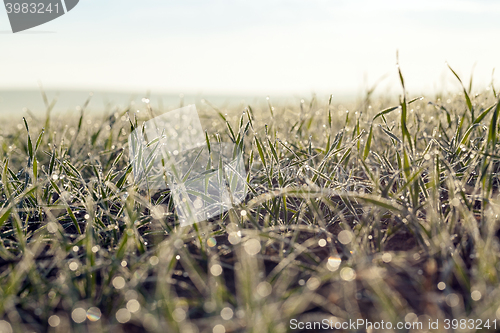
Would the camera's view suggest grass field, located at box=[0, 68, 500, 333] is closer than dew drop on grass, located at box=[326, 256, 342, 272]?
Yes

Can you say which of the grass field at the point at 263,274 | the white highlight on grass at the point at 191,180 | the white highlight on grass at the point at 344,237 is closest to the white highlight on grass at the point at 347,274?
the grass field at the point at 263,274

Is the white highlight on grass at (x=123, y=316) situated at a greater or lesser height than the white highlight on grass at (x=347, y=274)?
lesser

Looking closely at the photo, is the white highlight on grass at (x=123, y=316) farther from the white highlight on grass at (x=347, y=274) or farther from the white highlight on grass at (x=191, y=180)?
the white highlight on grass at (x=347, y=274)

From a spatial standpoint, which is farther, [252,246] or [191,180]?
[191,180]

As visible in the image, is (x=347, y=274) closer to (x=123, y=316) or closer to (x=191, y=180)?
(x=123, y=316)

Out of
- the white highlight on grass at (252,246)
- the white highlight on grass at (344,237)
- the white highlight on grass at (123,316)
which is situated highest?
the white highlight on grass at (252,246)

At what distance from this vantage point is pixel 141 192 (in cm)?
132

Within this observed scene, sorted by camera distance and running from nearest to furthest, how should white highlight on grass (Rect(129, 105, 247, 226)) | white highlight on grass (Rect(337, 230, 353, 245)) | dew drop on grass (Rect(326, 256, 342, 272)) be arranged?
dew drop on grass (Rect(326, 256, 342, 272)), white highlight on grass (Rect(337, 230, 353, 245)), white highlight on grass (Rect(129, 105, 247, 226))

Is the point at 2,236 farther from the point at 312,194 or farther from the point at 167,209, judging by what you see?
the point at 312,194

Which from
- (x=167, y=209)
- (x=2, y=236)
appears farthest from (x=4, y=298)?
(x=167, y=209)

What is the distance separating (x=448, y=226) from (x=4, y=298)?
1.05 m

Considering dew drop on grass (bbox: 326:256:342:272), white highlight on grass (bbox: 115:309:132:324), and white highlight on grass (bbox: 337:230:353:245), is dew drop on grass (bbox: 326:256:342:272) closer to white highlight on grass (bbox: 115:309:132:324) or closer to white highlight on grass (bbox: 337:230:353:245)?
white highlight on grass (bbox: 337:230:353:245)

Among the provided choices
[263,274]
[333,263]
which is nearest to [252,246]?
[263,274]

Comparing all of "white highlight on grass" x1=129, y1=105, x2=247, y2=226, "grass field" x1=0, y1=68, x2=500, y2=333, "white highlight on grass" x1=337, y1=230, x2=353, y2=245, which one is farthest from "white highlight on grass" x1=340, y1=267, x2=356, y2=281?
"white highlight on grass" x1=129, y1=105, x2=247, y2=226
